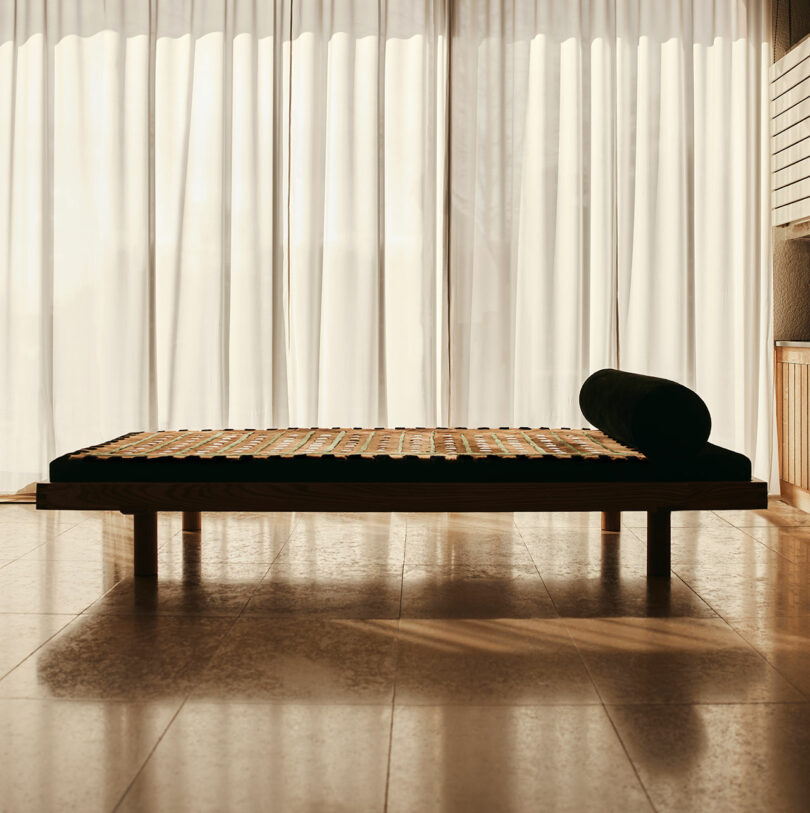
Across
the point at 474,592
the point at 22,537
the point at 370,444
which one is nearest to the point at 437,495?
the point at 474,592

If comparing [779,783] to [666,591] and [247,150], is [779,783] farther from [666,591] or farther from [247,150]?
[247,150]

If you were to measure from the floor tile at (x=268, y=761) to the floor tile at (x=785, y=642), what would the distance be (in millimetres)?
902

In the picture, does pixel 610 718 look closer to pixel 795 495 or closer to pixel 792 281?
pixel 795 495

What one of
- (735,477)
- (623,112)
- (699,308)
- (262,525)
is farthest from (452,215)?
(735,477)

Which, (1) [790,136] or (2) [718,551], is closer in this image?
(2) [718,551]

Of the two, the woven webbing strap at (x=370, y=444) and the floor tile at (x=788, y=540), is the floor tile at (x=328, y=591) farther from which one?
the floor tile at (x=788, y=540)

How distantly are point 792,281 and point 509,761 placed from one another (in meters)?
3.39

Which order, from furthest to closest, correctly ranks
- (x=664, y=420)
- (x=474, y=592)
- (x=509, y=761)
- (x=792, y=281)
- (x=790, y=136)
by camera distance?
(x=792, y=281) < (x=790, y=136) < (x=474, y=592) < (x=664, y=420) < (x=509, y=761)

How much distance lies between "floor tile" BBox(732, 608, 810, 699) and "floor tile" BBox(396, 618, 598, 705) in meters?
0.44

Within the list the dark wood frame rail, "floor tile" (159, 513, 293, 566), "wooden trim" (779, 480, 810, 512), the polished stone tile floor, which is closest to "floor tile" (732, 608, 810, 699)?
the polished stone tile floor

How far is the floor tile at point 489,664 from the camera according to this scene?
6.48 ft

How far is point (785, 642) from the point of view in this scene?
7.61 ft

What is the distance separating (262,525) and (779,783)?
8.14 ft

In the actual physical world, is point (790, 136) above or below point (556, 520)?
above
